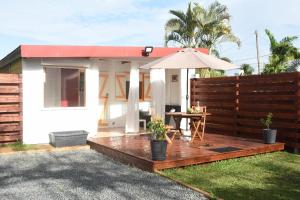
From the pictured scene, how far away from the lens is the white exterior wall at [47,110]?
32.1 feet

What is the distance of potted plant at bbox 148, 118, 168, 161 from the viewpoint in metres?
6.82

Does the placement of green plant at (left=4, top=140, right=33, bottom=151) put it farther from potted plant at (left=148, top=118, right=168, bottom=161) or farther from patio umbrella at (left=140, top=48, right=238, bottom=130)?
potted plant at (left=148, top=118, right=168, bottom=161)

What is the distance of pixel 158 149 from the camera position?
687cm

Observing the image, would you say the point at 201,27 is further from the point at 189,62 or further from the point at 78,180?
the point at 78,180

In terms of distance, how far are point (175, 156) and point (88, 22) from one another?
16.4 m

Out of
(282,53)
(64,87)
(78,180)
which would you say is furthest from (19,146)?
(282,53)

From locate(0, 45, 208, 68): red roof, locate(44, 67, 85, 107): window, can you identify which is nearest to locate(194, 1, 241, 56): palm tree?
locate(0, 45, 208, 68): red roof

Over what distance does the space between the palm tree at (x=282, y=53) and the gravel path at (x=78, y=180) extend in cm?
1617

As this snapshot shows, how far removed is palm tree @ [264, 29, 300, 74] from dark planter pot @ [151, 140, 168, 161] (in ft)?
54.0

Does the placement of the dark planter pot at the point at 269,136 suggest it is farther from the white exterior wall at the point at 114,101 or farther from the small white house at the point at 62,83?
the white exterior wall at the point at 114,101

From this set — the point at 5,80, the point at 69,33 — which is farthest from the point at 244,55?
the point at 5,80

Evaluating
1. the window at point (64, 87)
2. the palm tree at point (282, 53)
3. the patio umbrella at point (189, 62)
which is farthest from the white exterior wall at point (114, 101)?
the palm tree at point (282, 53)

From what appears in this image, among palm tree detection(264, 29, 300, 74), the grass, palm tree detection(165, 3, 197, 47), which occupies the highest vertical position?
palm tree detection(165, 3, 197, 47)

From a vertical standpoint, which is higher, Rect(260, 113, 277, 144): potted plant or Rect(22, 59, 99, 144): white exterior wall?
Rect(22, 59, 99, 144): white exterior wall
